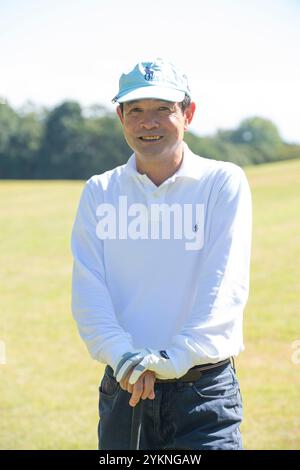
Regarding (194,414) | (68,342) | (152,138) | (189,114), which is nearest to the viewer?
(194,414)

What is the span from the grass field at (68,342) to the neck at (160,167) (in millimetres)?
2667

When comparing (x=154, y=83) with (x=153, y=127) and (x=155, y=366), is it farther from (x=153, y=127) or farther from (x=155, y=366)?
(x=155, y=366)

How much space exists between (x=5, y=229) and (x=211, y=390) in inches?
554

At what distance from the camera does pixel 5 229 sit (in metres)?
16.1

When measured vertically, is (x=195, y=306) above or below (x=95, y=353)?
above

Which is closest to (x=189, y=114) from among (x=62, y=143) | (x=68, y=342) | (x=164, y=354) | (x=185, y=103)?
(x=185, y=103)

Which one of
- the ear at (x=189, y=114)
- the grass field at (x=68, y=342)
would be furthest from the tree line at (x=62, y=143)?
the ear at (x=189, y=114)

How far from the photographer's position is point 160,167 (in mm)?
2564

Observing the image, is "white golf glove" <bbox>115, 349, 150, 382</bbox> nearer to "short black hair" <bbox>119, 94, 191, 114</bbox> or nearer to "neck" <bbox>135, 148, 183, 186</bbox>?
"neck" <bbox>135, 148, 183, 186</bbox>

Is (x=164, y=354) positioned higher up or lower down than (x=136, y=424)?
higher up

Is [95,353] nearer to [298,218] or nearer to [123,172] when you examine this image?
[123,172]

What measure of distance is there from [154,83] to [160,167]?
10.6 inches

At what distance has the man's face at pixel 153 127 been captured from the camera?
2484 millimetres
